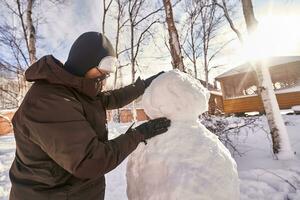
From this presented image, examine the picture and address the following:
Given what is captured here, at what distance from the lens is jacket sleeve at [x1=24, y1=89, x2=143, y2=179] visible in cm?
142

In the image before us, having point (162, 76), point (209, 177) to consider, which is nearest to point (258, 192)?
point (209, 177)

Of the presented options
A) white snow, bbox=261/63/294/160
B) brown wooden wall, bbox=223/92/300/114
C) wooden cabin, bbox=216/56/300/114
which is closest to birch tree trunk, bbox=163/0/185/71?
white snow, bbox=261/63/294/160

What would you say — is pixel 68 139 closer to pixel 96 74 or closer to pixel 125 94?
pixel 96 74

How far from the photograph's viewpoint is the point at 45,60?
5.44 ft

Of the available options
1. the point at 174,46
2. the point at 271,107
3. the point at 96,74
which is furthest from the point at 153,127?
the point at 271,107

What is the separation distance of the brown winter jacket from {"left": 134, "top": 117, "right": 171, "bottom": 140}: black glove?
0.22ft

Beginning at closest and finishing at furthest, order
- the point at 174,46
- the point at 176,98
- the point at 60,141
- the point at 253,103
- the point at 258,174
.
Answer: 1. the point at 60,141
2. the point at 176,98
3. the point at 258,174
4. the point at 174,46
5. the point at 253,103

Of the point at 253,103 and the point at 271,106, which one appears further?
the point at 253,103

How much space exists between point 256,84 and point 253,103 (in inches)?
46.9

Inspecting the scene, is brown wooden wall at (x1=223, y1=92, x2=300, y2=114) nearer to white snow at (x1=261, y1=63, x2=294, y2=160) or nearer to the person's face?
white snow at (x1=261, y1=63, x2=294, y2=160)

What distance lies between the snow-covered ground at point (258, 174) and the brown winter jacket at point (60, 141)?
8.62 feet

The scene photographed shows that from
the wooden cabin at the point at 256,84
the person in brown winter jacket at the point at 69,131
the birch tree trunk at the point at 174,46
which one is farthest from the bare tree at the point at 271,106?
the wooden cabin at the point at 256,84

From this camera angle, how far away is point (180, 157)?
183 centimetres

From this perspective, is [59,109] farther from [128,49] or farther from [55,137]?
[128,49]
